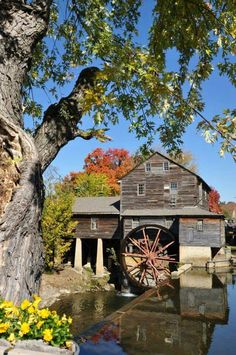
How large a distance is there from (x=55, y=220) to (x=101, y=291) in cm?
679

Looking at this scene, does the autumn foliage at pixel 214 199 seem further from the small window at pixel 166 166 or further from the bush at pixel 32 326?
the bush at pixel 32 326

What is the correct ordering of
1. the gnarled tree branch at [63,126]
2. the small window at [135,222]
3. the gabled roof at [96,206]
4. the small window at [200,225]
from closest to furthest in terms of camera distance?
1. the gnarled tree branch at [63,126]
2. the small window at [200,225]
3. the small window at [135,222]
4. the gabled roof at [96,206]

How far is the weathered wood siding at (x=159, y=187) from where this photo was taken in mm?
30766

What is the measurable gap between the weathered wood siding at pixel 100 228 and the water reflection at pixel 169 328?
20.0 meters

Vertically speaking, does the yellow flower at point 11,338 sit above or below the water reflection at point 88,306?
above

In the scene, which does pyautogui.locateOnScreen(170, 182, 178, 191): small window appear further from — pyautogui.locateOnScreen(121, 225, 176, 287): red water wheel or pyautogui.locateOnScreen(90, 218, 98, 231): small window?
pyautogui.locateOnScreen(90, 218, 98, 231): small window

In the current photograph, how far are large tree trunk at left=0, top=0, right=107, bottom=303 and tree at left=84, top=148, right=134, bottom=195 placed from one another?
158 feet

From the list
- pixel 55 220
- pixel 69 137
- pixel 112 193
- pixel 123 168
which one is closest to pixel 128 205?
pixel 55 220

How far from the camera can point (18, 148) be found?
14.5 feet

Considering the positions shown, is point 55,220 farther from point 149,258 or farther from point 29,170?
point 29,170

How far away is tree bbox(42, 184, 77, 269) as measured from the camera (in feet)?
96.7

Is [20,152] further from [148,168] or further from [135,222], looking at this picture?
[148,168]

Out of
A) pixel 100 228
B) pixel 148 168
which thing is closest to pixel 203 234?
pixel 148 168

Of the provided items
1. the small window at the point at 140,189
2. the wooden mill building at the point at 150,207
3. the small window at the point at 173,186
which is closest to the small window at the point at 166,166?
the wooden mill building at the point at 150,207
